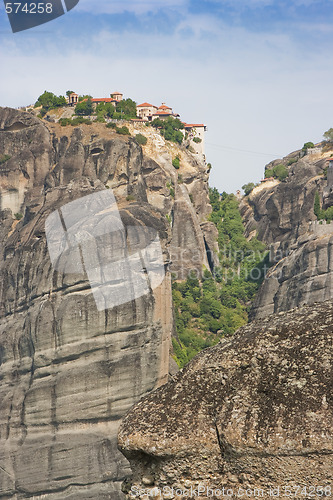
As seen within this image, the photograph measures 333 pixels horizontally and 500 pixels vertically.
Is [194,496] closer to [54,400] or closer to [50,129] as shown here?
[54,400]

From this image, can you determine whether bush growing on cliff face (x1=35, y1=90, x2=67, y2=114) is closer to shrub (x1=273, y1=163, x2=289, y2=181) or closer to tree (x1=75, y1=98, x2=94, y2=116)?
tree (x1=75, y1=98, x2=94, y2=116)

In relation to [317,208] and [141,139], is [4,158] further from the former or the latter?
[317,208]

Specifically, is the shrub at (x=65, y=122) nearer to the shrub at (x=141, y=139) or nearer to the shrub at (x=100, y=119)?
the shrub at (x=100, y=119)

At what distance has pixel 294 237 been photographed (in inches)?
4104

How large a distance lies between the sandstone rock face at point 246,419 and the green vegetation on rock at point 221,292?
78.9 m

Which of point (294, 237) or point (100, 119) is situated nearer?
point (294, 237)

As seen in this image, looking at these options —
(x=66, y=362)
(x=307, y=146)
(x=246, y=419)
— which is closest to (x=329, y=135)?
(x=307, y=146)

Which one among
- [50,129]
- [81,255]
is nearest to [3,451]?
[81,255]

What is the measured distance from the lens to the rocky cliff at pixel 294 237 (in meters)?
88.1

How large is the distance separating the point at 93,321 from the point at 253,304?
100ft

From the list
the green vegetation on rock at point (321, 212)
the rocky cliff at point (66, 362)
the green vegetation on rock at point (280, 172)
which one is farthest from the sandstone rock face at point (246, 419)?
the green vegetation on rock at point (280, 172)

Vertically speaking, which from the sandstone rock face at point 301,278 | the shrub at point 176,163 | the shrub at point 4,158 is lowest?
the sandstone rock face at point 301,278

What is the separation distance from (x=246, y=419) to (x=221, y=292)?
333 feet

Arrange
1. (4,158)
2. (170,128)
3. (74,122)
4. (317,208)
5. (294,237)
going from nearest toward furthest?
(317,208), (294,237), (4,158), (74,122), (170,128)
